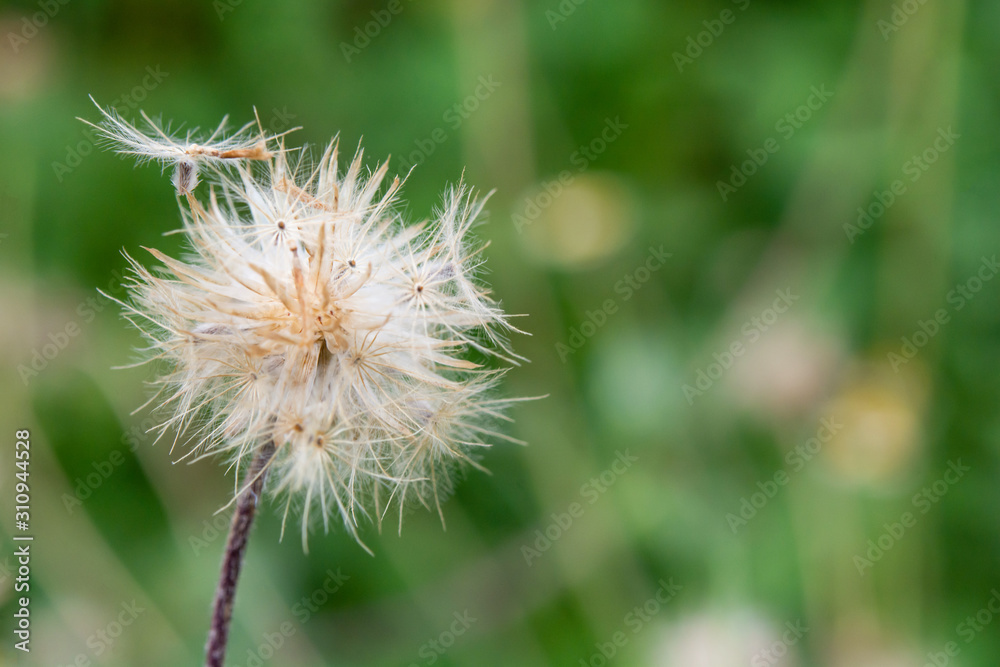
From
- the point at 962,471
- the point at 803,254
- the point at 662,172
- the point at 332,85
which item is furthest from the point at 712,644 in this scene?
the point at 332,85

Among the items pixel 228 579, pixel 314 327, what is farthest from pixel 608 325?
pixel 228 579

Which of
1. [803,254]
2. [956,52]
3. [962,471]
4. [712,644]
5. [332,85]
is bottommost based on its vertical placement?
[962,471]

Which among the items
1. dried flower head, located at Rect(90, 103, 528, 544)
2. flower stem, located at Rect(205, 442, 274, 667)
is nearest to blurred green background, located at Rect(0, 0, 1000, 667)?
dried flower head, located at Rect(90, 103, 528, 544)

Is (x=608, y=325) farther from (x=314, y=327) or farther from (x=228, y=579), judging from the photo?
(x=228, y=579)

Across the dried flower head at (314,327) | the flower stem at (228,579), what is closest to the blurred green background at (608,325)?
the dried flower head at (314,327)

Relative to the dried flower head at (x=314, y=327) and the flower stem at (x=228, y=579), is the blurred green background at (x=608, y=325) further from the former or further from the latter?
the flower stem at (x=228, y=579)

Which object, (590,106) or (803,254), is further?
(590,106)

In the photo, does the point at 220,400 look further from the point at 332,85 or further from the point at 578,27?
the point at 578,27
